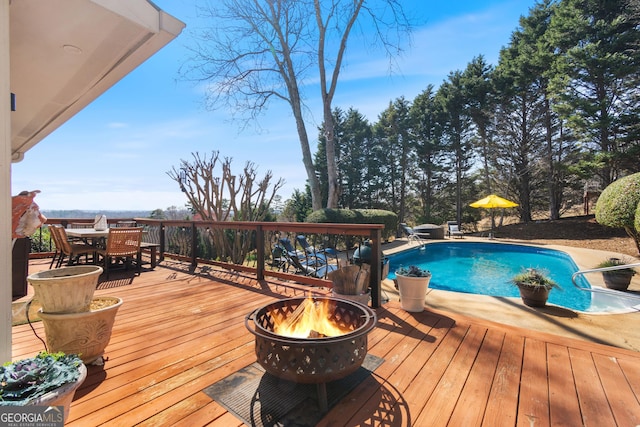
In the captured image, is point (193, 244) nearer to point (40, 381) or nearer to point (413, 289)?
point (413, 289)

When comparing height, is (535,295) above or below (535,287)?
below

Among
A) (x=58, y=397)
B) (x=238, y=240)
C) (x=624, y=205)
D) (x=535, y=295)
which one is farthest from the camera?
(x=624, y=205)

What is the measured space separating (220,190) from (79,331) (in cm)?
556

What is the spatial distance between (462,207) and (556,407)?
701 inches

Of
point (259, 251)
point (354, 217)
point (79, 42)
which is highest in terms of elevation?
point (79, 42)

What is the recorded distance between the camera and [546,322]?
3.21 metres

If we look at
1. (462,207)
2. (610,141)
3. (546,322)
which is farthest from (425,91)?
(546,322)

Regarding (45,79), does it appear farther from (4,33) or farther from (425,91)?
(425,91)

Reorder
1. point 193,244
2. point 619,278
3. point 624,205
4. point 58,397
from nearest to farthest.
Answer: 1. point 58,397
2. point 619,278
3. point 193,244
4. point 624,205

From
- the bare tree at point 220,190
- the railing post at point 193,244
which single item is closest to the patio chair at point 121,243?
the railing post at point 193,244

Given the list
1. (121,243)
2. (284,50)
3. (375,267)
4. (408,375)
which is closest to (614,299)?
(375,267)

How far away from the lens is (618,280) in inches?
184

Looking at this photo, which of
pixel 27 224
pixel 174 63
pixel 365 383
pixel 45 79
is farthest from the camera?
pixel 174 63

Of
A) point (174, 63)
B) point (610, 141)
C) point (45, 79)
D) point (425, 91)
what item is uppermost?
point (425, 91)
